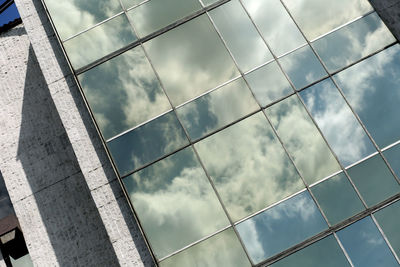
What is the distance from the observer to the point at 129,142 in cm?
1195

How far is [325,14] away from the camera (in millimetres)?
12508

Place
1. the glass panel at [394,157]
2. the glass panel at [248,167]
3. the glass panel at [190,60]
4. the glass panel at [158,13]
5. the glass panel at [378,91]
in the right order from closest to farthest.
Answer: the glass panel at [394,157]
the glass panel at [248,167]
the glass panel at [378,91]
the glass panel at [190,60]
the glass panel at [158,13]

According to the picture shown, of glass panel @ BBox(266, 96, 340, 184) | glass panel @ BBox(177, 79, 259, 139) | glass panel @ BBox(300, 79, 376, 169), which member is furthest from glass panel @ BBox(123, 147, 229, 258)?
glass panel @ BBox(300, 79, 376, 169)

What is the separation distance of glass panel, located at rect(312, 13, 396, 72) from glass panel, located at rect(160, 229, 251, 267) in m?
6.27

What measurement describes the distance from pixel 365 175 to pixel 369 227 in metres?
1.51

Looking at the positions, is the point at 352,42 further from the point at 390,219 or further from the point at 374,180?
the point at 390,219

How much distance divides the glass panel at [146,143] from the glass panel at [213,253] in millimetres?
3002

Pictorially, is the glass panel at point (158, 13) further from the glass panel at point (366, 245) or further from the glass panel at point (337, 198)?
the glass panel at point (366, 245)

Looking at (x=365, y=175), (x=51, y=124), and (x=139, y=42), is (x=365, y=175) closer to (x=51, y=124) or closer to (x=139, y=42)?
(x=139, y=42)

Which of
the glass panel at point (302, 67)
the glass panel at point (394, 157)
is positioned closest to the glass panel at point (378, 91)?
the glass panel at point (394, 157)

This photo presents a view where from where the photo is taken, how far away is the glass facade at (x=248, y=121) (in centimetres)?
1100

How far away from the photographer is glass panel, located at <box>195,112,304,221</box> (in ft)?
Result: 37.1

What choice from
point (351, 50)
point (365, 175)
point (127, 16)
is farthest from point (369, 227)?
point (127, 16)

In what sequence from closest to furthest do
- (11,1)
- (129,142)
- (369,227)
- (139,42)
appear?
(369,227)
(129,142)
(139,42)
(11,1)
